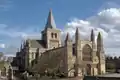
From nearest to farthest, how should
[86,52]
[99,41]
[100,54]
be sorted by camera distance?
1. [86,52]
2. [100,54]
3. [99,41]

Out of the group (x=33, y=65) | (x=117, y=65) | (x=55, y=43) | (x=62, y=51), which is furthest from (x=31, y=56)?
(x=117, y=65)

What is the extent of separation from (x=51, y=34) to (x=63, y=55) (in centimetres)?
2875

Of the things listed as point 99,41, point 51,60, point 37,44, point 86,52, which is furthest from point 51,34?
point 86,52

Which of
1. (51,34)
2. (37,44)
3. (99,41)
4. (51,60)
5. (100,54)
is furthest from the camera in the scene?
(51,34)

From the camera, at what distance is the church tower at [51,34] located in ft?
381

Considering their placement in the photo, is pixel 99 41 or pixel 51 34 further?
pixel 51 34

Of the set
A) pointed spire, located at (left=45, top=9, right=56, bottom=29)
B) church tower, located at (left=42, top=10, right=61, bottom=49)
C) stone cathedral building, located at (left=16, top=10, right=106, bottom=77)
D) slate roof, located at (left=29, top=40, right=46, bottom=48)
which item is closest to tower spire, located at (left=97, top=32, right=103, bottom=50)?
stone cathedral building, located at (left=16, top=10, right=106, bottom=77)

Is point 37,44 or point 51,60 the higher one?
point 37,44

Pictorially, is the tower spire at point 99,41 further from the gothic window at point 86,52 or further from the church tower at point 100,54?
the gothic window at point 86,52

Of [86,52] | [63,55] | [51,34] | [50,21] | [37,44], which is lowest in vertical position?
[63,55]

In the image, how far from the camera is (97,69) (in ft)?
312

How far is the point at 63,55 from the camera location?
9000 centimetres

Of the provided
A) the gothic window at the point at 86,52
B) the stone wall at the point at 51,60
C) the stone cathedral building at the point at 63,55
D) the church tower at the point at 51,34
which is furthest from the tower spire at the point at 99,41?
the church tower at the point at 51,34

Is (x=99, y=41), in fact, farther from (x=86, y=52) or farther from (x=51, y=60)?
(x=51, y=60)
